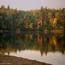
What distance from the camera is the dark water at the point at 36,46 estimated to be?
195cm

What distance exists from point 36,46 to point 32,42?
2.6 inches

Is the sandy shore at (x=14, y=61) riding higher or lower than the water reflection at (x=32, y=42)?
lower

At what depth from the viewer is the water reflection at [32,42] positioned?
1.95 meters

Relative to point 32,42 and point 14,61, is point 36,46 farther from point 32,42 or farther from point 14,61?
point 14,61

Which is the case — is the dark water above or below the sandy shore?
above

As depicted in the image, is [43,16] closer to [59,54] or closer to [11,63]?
[59,54]

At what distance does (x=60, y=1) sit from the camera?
2.03 m

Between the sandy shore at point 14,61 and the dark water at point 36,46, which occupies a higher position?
the dark water at point 36,46

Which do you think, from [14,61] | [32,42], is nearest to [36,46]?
[32,42]

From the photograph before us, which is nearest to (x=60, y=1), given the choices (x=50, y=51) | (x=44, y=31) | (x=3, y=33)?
(x=44, y=31)

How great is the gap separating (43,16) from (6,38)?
501mm

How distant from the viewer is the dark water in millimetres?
1947

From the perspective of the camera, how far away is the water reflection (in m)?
1.95

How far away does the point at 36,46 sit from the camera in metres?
1.98
